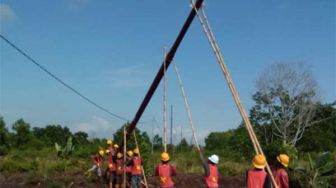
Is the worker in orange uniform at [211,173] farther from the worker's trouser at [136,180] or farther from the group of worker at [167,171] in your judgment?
the worker's trouser at [136,180]

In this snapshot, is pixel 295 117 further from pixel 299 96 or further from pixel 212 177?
pixel 212 177

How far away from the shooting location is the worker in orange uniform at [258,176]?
24.9 ft

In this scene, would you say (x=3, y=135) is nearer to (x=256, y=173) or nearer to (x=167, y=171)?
(x=167, y=171)

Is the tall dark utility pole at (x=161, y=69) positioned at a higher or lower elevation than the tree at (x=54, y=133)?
lower

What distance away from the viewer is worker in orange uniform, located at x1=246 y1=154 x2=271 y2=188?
7.59 m

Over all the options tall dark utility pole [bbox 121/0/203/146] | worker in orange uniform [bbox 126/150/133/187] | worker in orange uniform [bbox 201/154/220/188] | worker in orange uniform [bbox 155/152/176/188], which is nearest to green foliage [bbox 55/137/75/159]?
worker in orange uniform [bbox 126/150/133/187]

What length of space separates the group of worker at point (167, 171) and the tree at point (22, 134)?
1095 inches

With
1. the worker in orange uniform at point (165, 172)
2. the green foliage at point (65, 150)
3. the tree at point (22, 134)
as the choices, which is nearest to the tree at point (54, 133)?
the tree at point (22, 134)

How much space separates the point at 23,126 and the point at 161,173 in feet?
128

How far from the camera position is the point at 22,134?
47.9m

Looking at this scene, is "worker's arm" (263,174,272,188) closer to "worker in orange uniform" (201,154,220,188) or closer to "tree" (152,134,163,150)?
"worker in orange uniform" (201,154,220,188)

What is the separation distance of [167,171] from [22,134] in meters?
39.1

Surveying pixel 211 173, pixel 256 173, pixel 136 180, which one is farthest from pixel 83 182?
pixel 256 173

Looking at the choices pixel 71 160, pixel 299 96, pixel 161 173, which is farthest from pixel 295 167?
pixel 299 96
